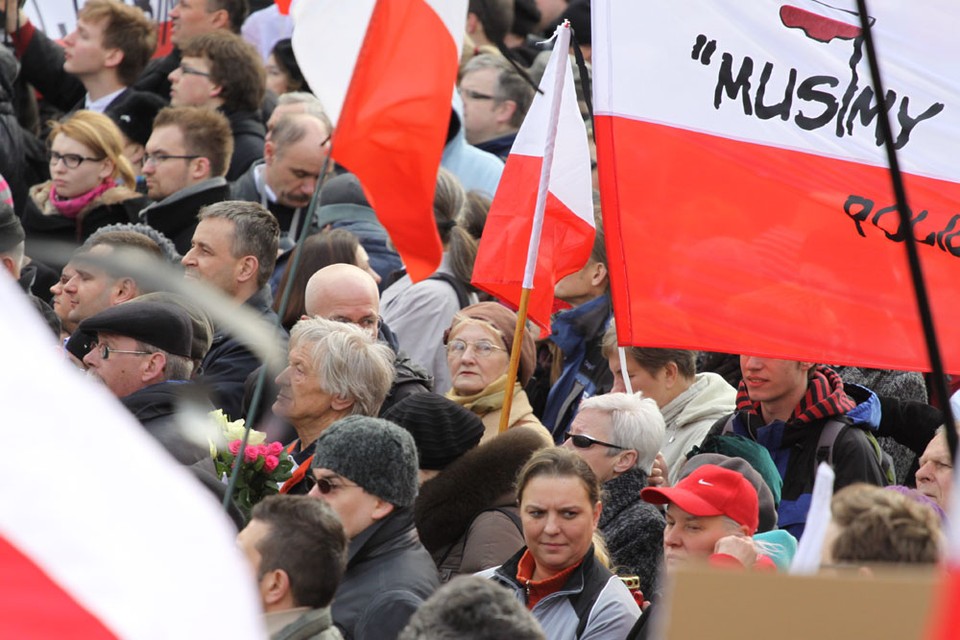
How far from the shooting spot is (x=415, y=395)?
5.79 metres

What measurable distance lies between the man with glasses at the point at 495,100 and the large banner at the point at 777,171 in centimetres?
456

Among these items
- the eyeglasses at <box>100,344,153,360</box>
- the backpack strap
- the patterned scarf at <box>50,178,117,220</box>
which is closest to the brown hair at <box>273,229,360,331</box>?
the backpack strap

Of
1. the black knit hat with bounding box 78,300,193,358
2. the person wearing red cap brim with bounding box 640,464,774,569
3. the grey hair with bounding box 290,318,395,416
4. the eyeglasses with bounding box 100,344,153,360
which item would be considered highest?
the person wearing red cap brim with bounding box 640,464,774,569

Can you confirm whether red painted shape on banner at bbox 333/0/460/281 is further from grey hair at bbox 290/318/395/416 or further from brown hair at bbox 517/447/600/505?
grey hair at bbox 290/318/395/416

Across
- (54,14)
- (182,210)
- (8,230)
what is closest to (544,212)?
(8,230)

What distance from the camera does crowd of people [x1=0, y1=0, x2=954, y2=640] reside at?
183 inches

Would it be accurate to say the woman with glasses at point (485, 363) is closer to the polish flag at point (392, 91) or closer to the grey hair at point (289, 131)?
the polish flag at point (392, 91)

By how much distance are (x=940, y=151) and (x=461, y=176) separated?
4204 millimetres

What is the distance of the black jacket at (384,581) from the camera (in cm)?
460

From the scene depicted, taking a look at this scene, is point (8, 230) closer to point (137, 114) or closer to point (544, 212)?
point (544, 212)

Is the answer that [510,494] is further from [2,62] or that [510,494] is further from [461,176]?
[2,62]

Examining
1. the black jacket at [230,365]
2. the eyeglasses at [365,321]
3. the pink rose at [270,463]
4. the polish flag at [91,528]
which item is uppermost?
the polish flag at [91,528]

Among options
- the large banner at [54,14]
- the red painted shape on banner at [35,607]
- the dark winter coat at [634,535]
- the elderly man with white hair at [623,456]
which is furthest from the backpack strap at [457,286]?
the red painted shape on banner at [35,607]

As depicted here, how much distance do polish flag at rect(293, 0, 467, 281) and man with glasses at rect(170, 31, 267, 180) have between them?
450 cm
